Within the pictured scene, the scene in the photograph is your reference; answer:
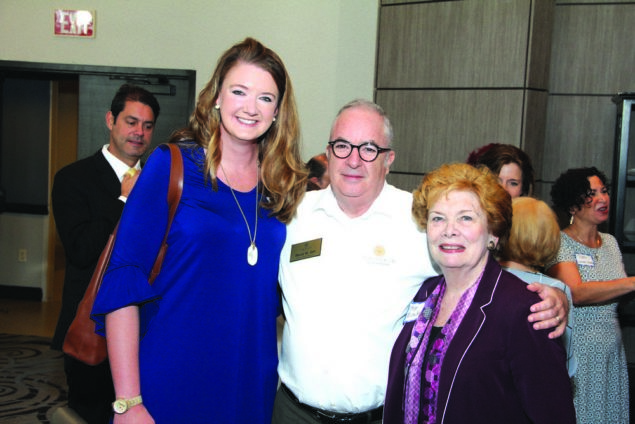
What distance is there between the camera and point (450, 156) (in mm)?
5238

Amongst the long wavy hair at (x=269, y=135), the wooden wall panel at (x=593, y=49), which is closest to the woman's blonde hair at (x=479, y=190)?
the long wavy hair at (x=269, y=135)

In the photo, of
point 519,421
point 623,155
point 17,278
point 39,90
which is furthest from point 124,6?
point 519,421

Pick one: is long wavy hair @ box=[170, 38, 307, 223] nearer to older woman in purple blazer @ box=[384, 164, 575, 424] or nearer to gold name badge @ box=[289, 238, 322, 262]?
gold name badge @ box=[289, 238, 322, 262]

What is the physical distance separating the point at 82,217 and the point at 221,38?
3555 mm

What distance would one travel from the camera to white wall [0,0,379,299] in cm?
580

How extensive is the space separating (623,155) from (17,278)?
22.0 feet

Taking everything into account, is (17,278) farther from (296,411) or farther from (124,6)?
(296,411)

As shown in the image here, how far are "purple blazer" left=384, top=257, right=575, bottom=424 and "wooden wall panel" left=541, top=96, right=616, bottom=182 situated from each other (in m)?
3.84

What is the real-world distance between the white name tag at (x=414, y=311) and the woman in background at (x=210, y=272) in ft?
1.32

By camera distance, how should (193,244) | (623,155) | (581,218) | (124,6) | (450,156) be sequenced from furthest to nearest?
(124,6) < (450,156) < (623,155) < (581,218) < (193,244)

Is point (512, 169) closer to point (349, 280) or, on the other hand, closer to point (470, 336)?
point (349, 280)

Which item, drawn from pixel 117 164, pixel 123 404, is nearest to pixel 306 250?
pixel 123 404

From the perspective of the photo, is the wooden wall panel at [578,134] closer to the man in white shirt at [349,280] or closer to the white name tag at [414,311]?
the man in white shirt at [349,280]

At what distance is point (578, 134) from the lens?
5418 mm
